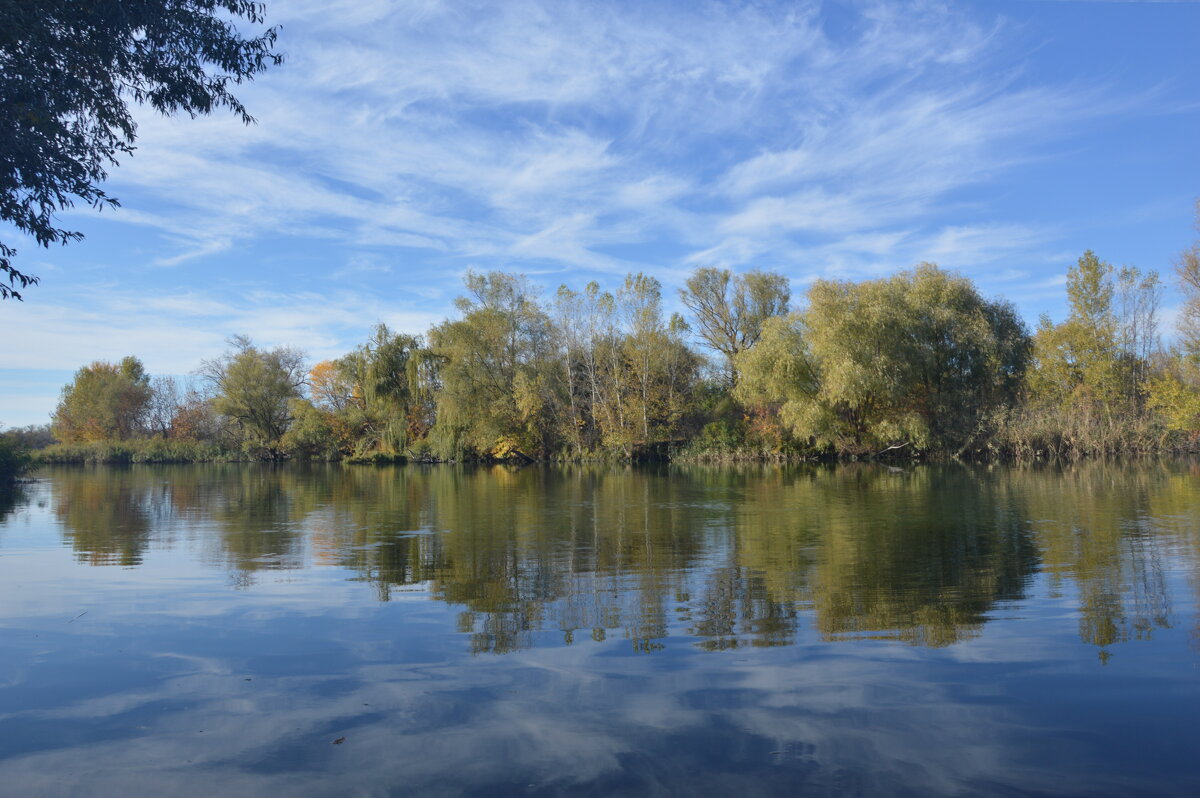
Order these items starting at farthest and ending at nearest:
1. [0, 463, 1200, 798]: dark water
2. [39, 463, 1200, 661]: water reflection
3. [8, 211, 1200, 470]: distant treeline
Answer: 1. [8, 211, 1200, 470]: distant treeline
2. [39, 463, 1200, 661]: water reflection
3. [0, 463, 1200, 798]: dark water

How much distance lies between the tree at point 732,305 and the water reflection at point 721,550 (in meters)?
28.2

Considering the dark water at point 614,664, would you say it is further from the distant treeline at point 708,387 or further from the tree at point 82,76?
the distant treeline at point 708,387

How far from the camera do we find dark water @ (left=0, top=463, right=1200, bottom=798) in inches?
165

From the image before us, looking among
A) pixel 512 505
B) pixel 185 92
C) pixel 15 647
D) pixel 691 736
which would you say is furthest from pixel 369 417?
pixel 691 736

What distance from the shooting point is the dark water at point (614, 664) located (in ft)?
13.8

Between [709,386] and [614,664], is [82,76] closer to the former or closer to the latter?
[614,664]

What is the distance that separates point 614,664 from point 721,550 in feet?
19.3

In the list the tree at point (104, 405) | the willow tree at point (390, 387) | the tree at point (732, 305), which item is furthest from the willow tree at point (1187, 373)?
the tree at point (104, 405)

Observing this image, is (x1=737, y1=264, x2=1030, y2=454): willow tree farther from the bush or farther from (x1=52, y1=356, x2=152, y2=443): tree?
(x1=52, y1=356, x2=152, y2=443): tree

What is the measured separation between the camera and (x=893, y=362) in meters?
38.0

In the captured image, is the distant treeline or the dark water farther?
the distant treeline

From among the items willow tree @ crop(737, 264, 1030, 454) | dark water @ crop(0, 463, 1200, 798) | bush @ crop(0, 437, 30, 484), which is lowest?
dark water @ crop(0, 463, 1200, 798)

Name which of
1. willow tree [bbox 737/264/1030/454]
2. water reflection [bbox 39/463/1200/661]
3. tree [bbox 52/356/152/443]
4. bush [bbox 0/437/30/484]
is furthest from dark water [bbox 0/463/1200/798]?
tree [bbox 52/356/152/443]

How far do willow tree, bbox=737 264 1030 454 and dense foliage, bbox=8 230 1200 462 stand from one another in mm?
107
